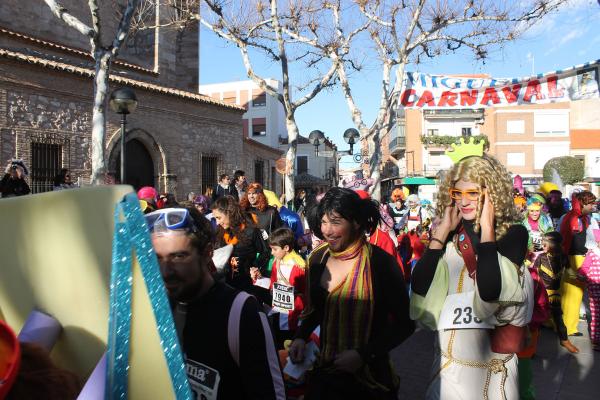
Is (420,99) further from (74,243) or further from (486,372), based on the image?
(74,243)

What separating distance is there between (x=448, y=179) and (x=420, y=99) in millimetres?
5001

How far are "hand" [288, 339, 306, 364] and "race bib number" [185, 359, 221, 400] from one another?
99cm

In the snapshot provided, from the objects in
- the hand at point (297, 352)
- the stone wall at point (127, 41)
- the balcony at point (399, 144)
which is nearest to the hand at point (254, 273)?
the hand at point (297, 352)

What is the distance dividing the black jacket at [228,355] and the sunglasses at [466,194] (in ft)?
3.92

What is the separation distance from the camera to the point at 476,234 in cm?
229

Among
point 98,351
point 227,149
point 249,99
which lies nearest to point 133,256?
point 98,351

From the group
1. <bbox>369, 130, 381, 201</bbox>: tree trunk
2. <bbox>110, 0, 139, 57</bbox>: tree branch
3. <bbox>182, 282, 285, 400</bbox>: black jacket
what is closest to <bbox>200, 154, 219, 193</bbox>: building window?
<bbox>369, 130, 381, 201</bbox>: tree trunk

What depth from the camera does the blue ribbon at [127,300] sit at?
771mm

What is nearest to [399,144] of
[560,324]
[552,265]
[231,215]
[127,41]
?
[127,41]

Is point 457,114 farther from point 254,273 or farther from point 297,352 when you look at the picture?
point 297,352

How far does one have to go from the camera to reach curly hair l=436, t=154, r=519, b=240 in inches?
88.8

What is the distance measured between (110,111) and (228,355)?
15924 mm

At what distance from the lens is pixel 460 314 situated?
7.37 ft

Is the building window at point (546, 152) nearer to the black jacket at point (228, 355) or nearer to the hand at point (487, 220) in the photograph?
the hand at point (487, 220)
